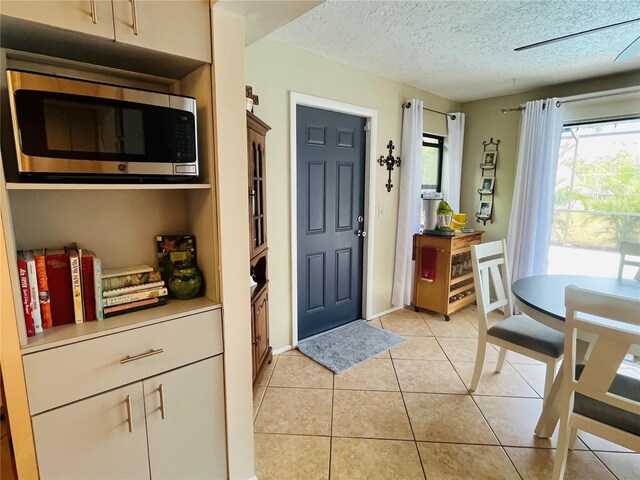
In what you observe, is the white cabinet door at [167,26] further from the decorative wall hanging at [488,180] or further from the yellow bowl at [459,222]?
the decorative wall hanging at [488,180]

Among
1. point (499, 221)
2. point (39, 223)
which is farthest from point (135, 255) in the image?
point (499, 221)

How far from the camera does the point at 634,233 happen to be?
3.04 metres

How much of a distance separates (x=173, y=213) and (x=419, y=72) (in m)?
2.65

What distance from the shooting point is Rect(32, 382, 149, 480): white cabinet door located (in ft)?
3.50

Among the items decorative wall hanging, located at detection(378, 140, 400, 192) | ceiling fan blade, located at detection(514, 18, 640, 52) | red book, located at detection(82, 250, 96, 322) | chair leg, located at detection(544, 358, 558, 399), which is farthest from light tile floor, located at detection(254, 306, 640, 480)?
ceiling fan blade, located at detection(514, 18, 640, 52)

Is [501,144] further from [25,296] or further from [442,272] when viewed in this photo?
[25,296]

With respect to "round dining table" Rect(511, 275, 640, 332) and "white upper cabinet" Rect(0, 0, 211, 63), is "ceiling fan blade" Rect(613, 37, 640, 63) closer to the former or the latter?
"round dining table" Rect(511, 275, 640, 332)

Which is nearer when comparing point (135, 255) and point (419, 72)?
point (135, 255)

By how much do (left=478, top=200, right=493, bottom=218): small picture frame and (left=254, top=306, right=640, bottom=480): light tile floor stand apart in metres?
1.81

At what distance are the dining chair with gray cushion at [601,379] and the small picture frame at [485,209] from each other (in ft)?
8.86

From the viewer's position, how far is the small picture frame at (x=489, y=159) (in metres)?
3.87

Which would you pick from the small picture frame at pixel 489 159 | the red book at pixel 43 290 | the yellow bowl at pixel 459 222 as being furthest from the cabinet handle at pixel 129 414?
the small picture frame at pixel 489 159

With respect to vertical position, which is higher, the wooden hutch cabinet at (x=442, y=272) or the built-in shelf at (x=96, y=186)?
the built-in shelf at (x=96, y=186)

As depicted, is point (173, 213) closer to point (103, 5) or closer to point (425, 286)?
point (103, 5)
